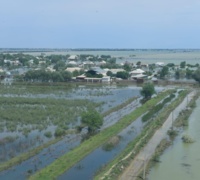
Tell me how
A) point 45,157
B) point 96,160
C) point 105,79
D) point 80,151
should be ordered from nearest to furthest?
point 96,160 → point 45,157 → point 80,151 → point 105,79

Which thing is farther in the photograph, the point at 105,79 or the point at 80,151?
the point at 105,79

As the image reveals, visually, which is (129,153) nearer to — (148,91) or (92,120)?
(92,120)

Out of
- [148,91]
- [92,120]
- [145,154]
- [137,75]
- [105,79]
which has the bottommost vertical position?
[105,79]

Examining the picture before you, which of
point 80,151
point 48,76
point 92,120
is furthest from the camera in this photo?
point 48,76

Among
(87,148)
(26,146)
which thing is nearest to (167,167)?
(87,148)

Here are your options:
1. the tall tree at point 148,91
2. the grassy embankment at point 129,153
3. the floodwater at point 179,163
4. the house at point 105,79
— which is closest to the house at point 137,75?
the house at point 105,79

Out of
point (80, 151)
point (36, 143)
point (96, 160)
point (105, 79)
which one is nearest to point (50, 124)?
point (36, 143)

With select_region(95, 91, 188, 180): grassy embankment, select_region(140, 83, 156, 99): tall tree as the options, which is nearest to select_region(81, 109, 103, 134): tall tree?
select_region(95, 91, 188, 180): grassy embankment
